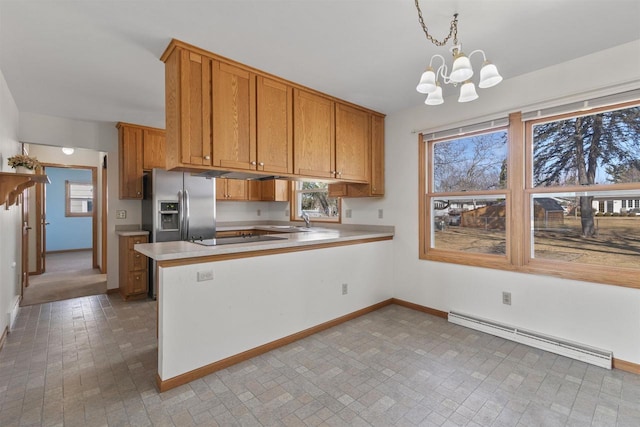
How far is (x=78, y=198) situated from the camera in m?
8.12

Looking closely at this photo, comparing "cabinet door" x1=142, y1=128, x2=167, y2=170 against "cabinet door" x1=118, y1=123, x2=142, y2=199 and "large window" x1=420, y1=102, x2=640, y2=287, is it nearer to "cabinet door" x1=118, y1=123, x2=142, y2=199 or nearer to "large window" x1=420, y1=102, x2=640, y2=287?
"cabinet door" x1=118, y1=123, x2=142, y2=199

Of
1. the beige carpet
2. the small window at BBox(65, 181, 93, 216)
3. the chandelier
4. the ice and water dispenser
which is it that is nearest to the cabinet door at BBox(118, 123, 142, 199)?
the ice and water dispenser

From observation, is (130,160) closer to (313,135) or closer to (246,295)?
(313,135)

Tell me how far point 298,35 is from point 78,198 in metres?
8.71

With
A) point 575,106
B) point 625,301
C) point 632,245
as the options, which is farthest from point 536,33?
point 625,301

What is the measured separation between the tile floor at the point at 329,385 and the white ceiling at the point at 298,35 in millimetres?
2427

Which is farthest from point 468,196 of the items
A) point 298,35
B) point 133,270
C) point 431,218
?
point 133,270

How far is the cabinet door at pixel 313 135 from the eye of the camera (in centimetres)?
303

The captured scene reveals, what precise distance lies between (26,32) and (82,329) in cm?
263

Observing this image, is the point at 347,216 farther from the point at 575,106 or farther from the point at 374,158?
the point at 575,106

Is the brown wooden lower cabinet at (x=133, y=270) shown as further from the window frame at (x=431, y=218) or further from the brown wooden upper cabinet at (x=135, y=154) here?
the window frame at (x=431, y=218)

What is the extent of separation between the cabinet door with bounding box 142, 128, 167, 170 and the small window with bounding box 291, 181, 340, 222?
85.0 inches

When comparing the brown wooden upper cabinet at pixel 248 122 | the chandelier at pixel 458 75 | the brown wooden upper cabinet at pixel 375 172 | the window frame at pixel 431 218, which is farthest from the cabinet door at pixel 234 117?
the window frame at pixel 431 218

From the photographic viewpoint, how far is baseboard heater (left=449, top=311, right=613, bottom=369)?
2.35m
